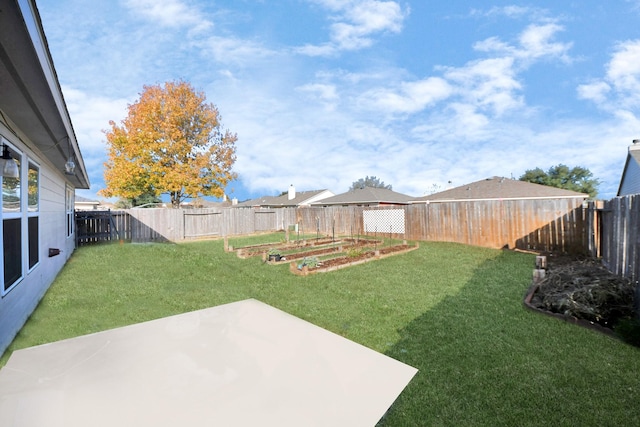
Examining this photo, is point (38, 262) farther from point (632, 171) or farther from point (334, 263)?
point (632, 171)

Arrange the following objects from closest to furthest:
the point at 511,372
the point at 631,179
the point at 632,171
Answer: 1. the point at 511,372
2. the point at 632,171
3. the point at 631,179

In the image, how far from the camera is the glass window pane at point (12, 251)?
11.6ft

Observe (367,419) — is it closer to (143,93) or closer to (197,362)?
(197,362)

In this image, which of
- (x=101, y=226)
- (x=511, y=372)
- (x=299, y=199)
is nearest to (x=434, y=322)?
(x=511, y=372)

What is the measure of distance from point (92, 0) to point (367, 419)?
13.4 metres

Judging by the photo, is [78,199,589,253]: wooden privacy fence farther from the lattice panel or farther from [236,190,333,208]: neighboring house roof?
[236,190,333,208]: neighboring house roof

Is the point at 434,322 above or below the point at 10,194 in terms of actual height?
below

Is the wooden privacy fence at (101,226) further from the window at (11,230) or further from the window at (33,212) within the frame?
the window at (11,230)

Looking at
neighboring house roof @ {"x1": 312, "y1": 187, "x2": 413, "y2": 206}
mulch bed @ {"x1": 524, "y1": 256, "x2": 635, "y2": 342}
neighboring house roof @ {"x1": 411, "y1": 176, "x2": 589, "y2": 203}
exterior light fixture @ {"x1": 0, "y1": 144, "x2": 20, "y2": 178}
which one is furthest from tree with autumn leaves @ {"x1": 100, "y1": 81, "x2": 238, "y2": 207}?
mulch bed @ {"x1": 524, "y1": 256, "x2": 635, "y2": 342}

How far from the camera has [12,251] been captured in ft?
12.5

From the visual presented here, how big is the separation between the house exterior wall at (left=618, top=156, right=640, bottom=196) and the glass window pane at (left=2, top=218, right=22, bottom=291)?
1974 cm

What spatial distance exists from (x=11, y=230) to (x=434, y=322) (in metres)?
5.48

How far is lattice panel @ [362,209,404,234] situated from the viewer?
44.6 feet

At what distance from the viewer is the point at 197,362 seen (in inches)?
33.1
